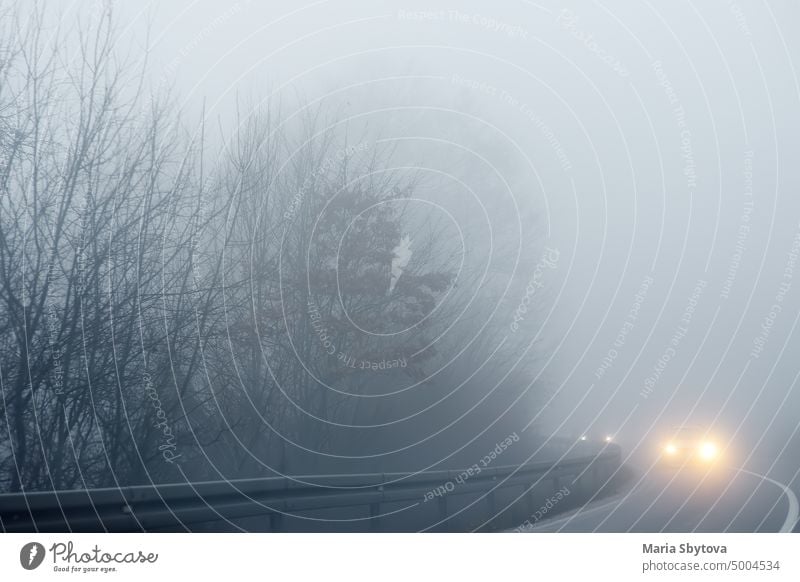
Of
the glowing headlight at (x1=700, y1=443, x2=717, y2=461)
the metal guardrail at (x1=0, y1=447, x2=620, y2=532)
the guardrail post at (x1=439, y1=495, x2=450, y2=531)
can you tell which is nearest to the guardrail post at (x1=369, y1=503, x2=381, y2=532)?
the metal guardrail at (x1=0, y1=447, x2=620, y2=532)

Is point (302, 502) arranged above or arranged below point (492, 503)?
below

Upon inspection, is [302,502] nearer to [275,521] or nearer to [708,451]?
[275,521]

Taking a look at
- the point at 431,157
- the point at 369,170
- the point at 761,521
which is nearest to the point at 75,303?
the point at 369,170

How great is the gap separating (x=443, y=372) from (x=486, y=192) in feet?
5.12

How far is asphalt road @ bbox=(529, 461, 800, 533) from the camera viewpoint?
4.57m

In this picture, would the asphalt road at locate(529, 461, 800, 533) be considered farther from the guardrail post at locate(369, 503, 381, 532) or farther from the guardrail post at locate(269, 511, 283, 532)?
the guardrail post at locate(269, 511, 283, 532)

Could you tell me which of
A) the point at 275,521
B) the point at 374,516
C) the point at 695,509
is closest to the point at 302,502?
the point at 275,521

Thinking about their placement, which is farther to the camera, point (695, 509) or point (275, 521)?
point (275, 521)

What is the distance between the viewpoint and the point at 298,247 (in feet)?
20.7

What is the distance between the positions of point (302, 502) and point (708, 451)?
3822 millimetres

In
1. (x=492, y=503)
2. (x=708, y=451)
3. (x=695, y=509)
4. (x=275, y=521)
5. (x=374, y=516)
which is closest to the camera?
(x=695, y=509)

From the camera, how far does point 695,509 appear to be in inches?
→ 200

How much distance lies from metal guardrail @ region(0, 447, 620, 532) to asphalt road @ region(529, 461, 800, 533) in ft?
1.76
